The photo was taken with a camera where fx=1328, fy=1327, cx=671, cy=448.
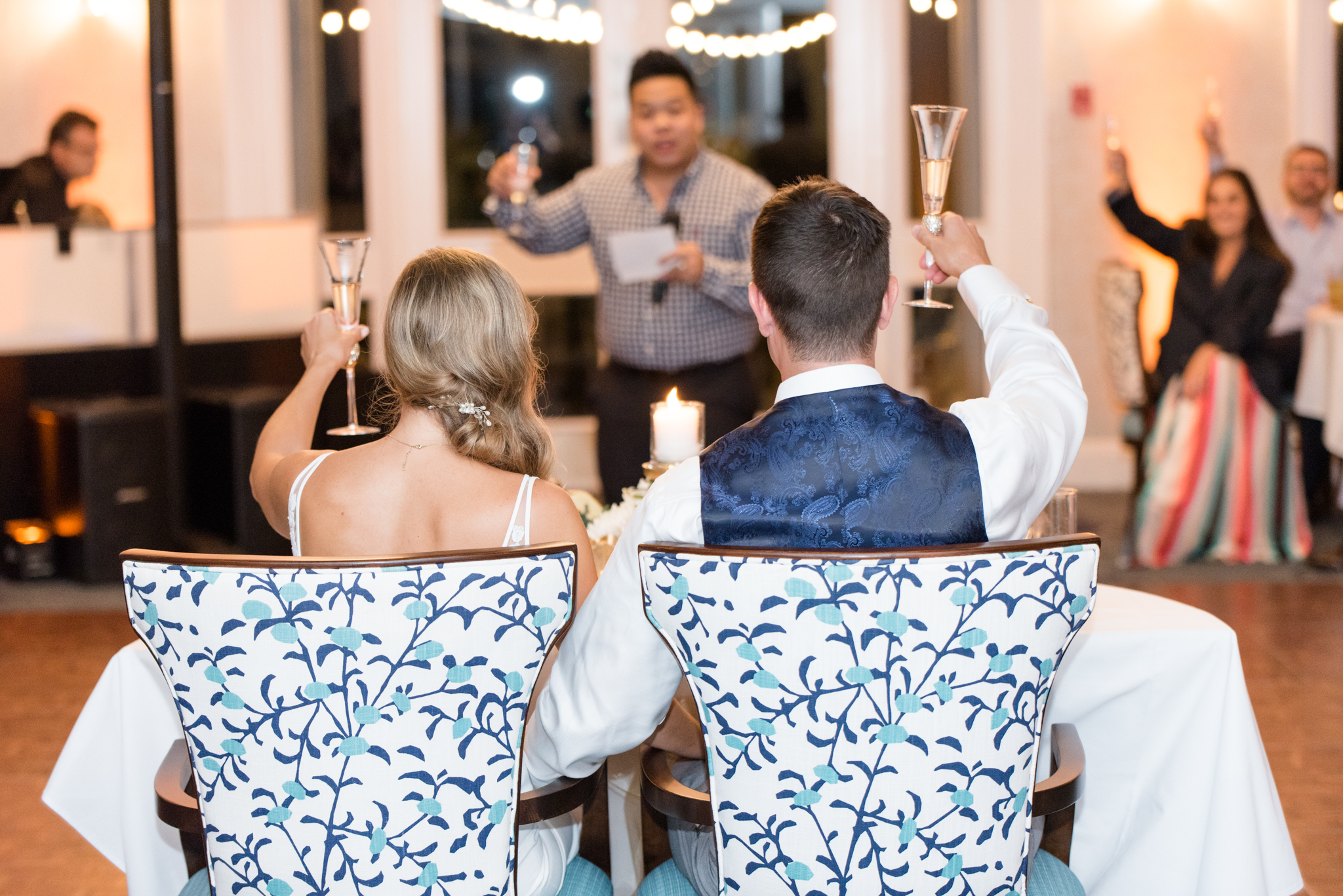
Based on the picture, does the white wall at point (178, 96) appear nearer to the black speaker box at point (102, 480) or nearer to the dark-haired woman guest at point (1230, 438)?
the black speaker box at point (102, 480)

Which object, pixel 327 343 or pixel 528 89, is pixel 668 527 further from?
pixel 528 89

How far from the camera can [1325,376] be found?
15.9 feet

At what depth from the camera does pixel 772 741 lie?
1320 millimetres

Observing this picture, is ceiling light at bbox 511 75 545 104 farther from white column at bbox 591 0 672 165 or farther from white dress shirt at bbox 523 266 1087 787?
white dress shirt at bbox 523 266 1087 787

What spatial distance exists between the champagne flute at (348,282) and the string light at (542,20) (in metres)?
4.36

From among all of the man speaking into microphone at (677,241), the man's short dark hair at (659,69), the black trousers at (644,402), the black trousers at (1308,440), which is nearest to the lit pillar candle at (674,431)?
the man speaking into microphone at (677,241)

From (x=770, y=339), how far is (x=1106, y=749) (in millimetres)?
764

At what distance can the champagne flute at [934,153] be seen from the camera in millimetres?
1819

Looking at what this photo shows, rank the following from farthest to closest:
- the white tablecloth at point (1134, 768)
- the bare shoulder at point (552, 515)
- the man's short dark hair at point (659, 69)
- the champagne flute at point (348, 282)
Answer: the man's short dark hair at point (659, 69), the champagne flute at point (348, 282), the white tablecloth at point (1134, 768), the bare shoulder at point (552, 515)

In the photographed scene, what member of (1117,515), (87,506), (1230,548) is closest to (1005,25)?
(1117,515)

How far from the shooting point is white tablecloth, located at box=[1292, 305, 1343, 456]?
4691mm

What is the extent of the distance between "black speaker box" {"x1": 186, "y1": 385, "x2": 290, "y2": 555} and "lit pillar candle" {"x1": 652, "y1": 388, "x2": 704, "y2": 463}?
3033 mm

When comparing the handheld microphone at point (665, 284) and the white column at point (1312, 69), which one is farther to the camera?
the white column at point (1312, 69)

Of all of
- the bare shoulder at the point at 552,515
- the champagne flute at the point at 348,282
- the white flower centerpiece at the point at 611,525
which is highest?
the champagne flute at the point at 348,282
